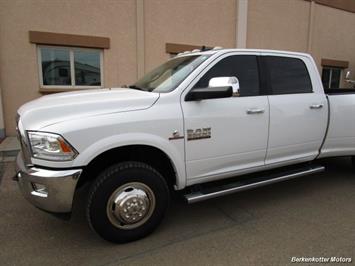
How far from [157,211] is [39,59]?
6.24 meters

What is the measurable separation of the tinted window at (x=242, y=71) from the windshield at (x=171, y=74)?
0.20 m

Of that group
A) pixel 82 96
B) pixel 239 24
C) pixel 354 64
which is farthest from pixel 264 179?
pixel 354 64

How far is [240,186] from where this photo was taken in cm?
340

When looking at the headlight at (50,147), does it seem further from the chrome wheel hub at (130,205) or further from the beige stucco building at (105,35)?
the beige stucco building at (105,35)

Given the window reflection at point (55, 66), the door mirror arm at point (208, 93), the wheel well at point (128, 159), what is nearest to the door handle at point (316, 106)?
the door mirror arm at point (208, 93)

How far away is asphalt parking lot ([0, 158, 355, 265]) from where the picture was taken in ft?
8.85

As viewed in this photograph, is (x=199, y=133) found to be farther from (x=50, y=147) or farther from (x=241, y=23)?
(x=241, y=23)

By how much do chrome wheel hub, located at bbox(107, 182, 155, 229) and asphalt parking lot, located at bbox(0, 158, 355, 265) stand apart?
0.80ft

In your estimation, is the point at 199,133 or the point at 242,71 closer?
the point at 199,133

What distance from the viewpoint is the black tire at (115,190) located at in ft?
8.75

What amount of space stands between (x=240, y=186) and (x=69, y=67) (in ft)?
20.5

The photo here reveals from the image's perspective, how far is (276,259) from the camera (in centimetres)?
266

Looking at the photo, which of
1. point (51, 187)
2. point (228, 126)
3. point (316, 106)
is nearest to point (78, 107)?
point (51, 187)

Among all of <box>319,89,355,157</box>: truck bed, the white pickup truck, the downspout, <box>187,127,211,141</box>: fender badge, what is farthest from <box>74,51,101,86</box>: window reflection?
<box>319,89,355,157</box>: truck bed
